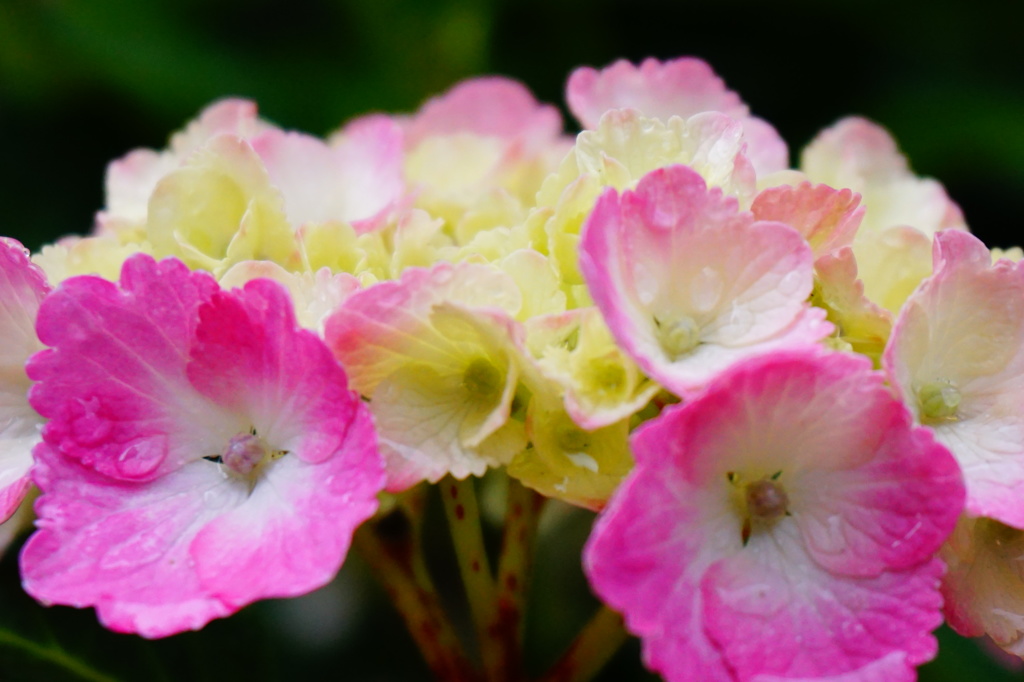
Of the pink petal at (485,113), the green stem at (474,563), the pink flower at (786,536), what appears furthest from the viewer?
the pink petal at (485,113)

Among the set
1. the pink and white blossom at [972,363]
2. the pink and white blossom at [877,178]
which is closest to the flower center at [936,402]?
the pink and white blossom at [972,363]

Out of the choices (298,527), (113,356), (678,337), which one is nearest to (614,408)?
(678,337)

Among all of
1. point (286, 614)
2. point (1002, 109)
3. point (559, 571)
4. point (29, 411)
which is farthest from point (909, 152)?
point (29, 411)

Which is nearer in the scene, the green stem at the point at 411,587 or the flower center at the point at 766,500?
the flower center at the point at 766,500

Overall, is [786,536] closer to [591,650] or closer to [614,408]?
[614,408]

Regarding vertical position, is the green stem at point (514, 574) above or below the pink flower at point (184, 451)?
below

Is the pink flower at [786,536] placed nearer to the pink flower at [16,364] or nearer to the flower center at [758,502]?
the flower center at [758,502]

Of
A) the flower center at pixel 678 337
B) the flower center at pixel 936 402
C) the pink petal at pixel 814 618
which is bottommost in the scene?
the pink petal at pixel 814 618
